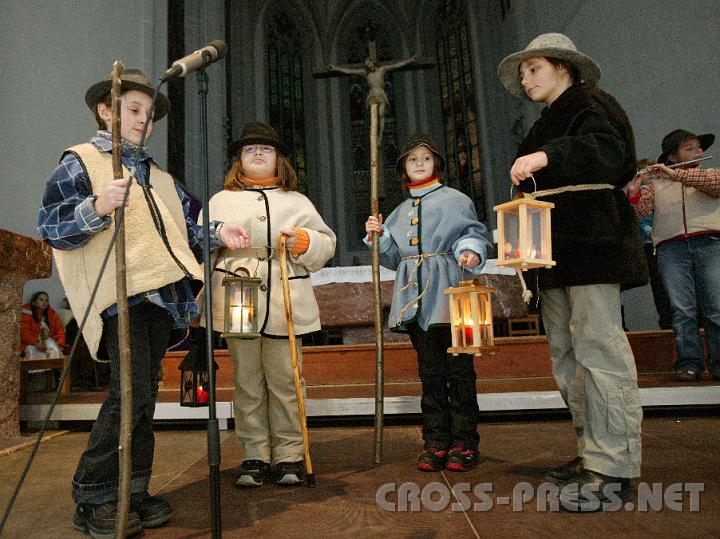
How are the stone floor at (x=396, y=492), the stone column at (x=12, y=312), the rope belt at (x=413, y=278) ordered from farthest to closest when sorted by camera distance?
the stone column at (x=12, y=312) < the rope belt at (x=413, y=278) < the stone floor at (x=396, y=492)

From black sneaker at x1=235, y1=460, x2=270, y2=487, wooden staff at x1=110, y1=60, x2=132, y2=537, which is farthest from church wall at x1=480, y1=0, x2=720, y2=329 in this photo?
wooden staff at x1=110, y1=60, x2=132, y2=537

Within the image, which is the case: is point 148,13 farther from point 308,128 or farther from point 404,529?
point 404,529

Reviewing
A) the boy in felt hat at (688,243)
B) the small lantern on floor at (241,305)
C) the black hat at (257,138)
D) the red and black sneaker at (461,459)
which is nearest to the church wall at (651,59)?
the boy in felt hat at (688,243)

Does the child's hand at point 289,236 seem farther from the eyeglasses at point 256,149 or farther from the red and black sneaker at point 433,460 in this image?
the red and black sneaker at point 433,460

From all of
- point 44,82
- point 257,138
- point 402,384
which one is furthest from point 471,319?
point 44,82

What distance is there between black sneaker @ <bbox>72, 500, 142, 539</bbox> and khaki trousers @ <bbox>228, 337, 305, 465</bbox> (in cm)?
65

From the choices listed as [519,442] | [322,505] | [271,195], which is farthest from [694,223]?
[322,505]

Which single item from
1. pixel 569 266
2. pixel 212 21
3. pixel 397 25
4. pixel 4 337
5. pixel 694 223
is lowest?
pixel 4 337

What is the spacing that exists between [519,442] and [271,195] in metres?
1.79

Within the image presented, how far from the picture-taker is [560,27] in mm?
8344

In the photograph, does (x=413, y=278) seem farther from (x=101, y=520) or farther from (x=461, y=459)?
(x=101, y=520)

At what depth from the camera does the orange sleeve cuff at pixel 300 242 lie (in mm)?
2318

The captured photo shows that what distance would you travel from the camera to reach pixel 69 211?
174cm

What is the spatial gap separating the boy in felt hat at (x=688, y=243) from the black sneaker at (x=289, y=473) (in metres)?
2.64
